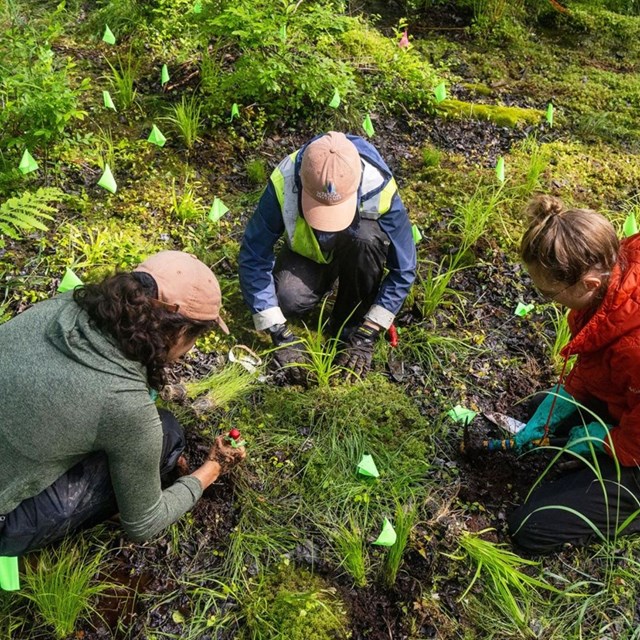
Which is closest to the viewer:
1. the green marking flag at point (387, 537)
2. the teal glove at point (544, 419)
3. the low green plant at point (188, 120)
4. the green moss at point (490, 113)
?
the green marking flag at point (387, 537)

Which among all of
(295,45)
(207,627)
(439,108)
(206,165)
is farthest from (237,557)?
(439,108)

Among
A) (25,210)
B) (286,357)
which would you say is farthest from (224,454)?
(25,210)

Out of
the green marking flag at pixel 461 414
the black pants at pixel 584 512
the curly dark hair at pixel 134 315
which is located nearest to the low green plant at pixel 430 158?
the green marking flag at pixel 461 414

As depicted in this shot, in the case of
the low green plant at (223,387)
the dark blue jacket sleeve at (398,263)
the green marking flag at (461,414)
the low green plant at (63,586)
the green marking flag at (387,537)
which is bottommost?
A: the low green plant at (63,586)

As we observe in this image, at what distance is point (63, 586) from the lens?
1.90 metres

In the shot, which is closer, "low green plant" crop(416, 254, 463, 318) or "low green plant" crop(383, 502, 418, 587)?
"low green plant" crop(383, 502, 418, 587)

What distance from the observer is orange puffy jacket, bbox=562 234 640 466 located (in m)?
1.92

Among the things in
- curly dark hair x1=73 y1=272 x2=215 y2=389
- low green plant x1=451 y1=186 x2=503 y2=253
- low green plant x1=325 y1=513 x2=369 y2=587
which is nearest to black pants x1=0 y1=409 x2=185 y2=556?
curly dark hair x1=73 y1=272 x2=215 y2=389

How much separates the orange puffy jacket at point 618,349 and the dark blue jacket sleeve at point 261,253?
4.31 feet

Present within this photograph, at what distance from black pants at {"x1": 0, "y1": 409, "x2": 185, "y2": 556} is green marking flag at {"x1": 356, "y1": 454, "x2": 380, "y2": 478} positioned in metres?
0.94

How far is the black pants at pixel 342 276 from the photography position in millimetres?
2662

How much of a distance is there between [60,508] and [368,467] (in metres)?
1.13

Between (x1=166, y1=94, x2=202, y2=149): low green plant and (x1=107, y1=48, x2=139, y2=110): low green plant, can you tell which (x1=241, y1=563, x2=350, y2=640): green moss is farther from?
(x1=107, y1=48, x2=139, y2=110): low green plant

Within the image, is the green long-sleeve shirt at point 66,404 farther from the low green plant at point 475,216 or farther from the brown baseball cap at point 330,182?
the low green plant at point 475,216
